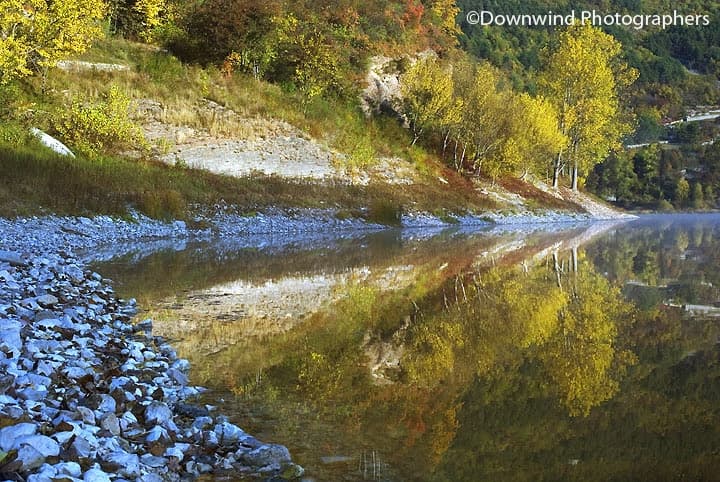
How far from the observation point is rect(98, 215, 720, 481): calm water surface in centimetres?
548

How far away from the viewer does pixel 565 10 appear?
189 m

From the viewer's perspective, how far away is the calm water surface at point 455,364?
18.0 feet

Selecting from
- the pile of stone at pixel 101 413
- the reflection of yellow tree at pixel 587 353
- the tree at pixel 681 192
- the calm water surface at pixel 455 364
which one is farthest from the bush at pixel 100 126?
the tree at pixel 681 192

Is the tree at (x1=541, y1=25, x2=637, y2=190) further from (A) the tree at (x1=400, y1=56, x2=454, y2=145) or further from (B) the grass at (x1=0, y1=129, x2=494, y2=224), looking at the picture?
(B) the grass at (x1=0, y1=129, x2=494, y2=224)

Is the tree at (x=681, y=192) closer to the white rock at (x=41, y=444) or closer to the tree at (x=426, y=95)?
the tree at (x=426, y=95)

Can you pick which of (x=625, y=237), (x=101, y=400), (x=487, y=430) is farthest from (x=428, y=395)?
(x=625, y=237)

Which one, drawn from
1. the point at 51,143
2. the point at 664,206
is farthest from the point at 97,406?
the point at 664,206

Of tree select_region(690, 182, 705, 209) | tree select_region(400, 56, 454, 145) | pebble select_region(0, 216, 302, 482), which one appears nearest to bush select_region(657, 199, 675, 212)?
tree select_region(690, 182, 705, 209)

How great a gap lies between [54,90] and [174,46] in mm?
11976

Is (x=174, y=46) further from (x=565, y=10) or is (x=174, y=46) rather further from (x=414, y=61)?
(x=565, y=10)

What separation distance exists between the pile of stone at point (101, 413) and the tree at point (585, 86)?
52.7 m

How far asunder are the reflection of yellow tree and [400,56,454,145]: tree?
3626 centimetres

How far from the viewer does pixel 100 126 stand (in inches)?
1198

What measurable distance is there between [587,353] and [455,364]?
77.8 inches
